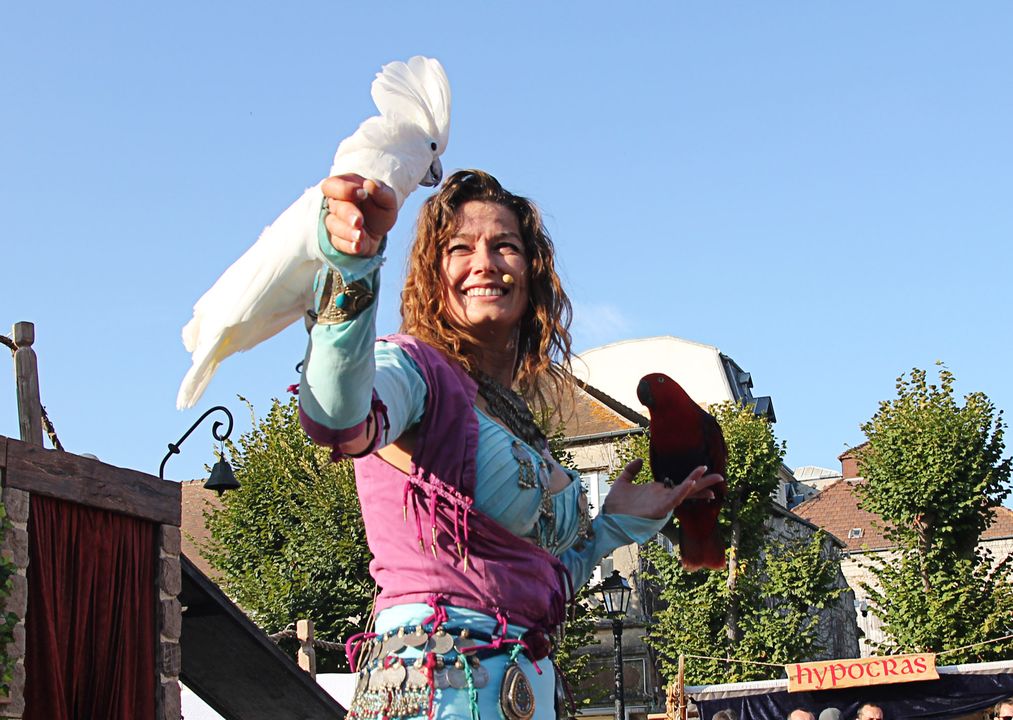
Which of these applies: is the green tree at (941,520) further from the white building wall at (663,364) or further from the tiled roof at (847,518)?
the tiled roof at (847,518)

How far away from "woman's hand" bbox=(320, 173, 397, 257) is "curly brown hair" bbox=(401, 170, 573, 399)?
0.70 metres

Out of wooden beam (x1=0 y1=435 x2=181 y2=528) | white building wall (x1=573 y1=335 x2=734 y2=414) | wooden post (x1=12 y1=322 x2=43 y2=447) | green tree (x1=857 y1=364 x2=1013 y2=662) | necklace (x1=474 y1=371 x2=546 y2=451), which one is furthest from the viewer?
white building wall (x1=573 y1=335 x2=734 y2=414)

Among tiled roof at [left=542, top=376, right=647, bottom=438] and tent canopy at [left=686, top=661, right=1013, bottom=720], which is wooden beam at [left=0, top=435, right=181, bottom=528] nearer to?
tent canopy at [left=686, top=661, right=1013, bottom=720]

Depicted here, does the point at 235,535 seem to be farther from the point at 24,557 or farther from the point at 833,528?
the point at 833,528

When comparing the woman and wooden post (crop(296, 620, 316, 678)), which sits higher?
wooden post (crop(296, 620, 316, 678))

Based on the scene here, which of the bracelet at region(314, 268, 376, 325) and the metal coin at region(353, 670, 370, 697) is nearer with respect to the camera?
the bracelet at region(314, 268, 376, 325)

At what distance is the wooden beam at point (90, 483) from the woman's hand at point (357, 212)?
18.6ft

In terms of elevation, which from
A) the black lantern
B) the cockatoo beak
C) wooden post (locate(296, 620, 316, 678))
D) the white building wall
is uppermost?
the white building wall

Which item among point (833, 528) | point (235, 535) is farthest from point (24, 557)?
point (833, 528)

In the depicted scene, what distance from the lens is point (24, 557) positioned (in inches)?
271

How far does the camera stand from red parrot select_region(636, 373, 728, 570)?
2734 millimetres

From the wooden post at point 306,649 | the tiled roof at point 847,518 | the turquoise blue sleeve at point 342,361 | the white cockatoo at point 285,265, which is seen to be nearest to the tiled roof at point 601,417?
the tiled roof at point 847,518

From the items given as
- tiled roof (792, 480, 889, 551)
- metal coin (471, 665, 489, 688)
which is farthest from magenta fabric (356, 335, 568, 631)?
tiled roof (792, 480, 889, 551)

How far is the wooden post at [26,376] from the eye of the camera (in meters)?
8.16
